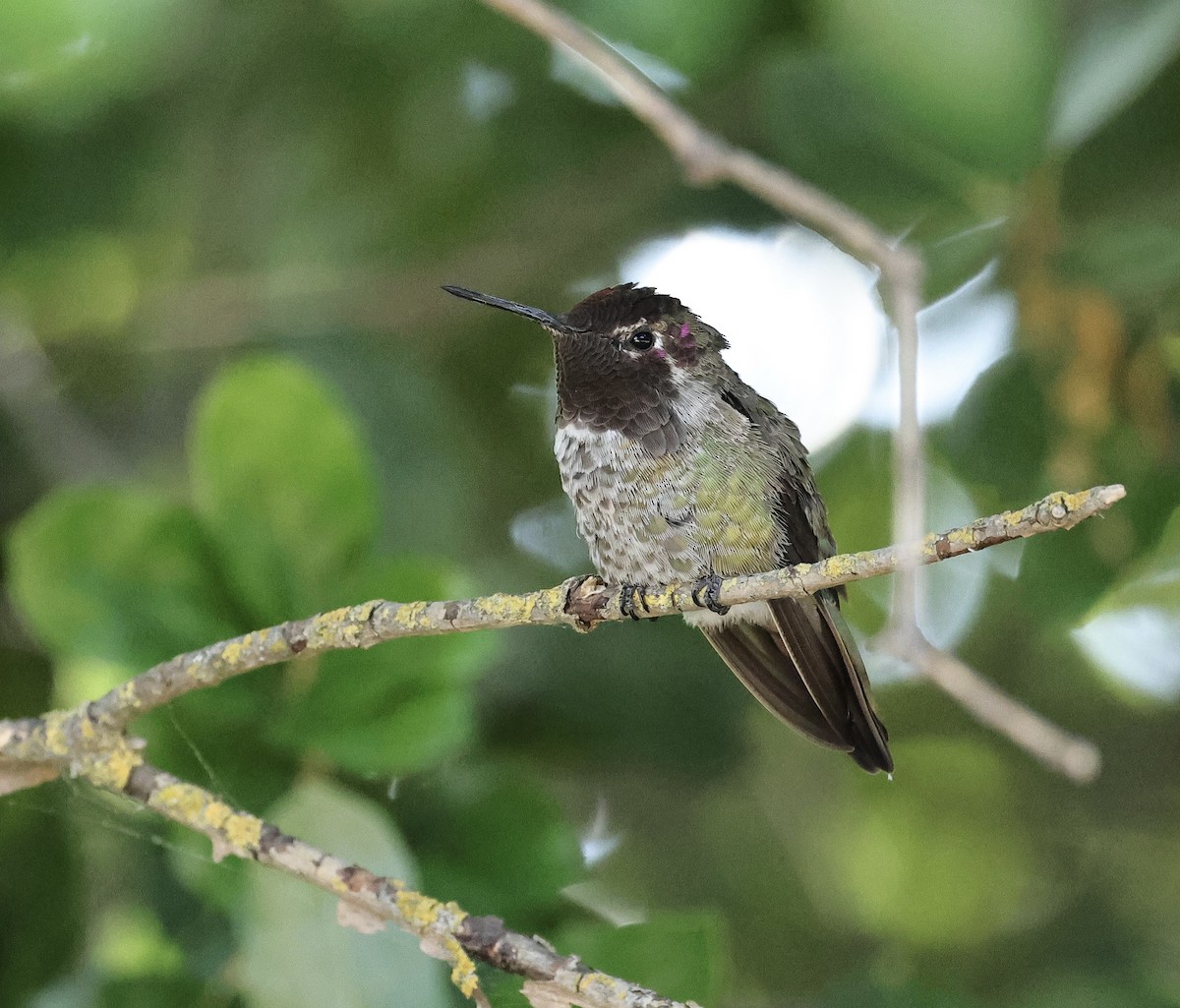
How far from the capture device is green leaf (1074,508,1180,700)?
1.13 meters

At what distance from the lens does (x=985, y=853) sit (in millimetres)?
1843

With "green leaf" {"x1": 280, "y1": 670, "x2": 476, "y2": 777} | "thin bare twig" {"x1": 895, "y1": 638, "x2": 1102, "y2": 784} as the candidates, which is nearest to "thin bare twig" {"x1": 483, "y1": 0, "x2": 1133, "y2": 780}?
"thin bare twig" {"x1": 895, "y1": 638, "x2": 1102, "y2": 784}

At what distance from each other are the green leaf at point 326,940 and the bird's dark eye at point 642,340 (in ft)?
1.48

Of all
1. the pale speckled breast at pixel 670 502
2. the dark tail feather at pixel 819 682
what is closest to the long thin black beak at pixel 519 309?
the pale speckled breast at pixel 670 502

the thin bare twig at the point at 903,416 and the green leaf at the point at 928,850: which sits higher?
the green leaf at the point at 928,850

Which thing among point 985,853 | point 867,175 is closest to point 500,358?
point 867,175

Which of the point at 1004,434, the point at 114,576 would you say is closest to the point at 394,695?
the point at 114,576

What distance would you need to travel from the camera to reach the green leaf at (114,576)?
1186 millimetres

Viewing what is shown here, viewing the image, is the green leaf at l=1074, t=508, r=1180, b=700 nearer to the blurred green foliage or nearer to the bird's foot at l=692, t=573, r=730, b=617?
the blurred green foliage

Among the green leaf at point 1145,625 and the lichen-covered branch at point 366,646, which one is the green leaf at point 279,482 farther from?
the green leaf at point 1145,625

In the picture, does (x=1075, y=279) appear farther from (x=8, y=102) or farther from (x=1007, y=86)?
(x=8, y=102)

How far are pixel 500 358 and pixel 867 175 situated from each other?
58cm

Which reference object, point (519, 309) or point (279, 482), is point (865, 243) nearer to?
point (519, 309)

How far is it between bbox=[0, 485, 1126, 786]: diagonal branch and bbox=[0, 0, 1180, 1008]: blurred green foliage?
8cm
